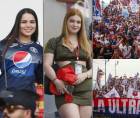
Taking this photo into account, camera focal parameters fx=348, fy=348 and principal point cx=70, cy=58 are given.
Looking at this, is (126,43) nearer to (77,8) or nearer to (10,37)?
(77,8)

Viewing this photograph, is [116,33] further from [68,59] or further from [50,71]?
[50,71]

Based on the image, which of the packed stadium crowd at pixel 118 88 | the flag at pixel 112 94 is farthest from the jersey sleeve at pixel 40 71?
the flag at pixel 112 94

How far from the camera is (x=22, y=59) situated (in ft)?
9.96

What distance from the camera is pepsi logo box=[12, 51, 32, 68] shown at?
301 cm

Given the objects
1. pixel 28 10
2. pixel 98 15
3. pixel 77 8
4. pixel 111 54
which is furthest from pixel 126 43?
pixel 28 10

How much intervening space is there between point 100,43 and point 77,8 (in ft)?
2.83

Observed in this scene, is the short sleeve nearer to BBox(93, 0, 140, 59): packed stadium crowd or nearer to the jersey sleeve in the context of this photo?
the jersey sleeve

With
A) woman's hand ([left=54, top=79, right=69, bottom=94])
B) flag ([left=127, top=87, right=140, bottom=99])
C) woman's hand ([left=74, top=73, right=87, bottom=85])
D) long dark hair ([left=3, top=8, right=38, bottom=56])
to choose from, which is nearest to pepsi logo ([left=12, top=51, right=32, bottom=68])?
long dark hair ([left=3, top=8, right=38, bottom=56])

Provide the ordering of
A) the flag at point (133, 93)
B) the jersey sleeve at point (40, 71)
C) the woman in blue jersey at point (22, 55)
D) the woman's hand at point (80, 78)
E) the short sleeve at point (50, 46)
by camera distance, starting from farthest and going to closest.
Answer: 1. the flag at point (133, 93)
2. the woman's hand at point (80, 78)
3. the short sleeve at point (50, 46)
4. the jersey sleeve at point (40, 71)
5. the woman in blue jersey at point (22, 55)

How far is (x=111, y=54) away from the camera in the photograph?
13.7ft

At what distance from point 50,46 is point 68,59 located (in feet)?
0.72

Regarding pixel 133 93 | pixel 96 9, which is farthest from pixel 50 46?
pixel 133 93

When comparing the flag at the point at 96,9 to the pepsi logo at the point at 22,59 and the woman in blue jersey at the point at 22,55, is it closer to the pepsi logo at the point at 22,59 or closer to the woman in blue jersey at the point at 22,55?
the woman in blue jersey at the point at 22,55

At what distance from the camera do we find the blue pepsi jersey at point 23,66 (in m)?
3.00
